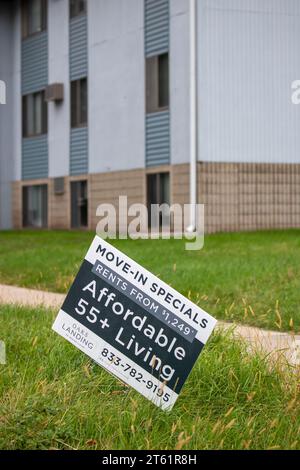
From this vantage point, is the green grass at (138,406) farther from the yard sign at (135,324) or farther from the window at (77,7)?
the window at (77,7)

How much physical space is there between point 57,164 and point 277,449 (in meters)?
26.4

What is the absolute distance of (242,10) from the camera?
23766mm

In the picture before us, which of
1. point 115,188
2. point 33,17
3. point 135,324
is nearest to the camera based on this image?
point 135,324

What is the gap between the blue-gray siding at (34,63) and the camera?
3112 cm

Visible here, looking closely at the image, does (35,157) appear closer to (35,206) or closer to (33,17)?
(35,206)

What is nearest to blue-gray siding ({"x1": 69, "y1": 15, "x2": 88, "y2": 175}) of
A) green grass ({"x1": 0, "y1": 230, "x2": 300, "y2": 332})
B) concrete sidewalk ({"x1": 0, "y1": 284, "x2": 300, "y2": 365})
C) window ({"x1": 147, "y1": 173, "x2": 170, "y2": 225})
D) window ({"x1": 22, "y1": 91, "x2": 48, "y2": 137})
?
window ({"x1": 22, "y1": 91, "x2": 48, "y2": 137})

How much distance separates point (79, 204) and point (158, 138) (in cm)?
556

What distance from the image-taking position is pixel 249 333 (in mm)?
8078

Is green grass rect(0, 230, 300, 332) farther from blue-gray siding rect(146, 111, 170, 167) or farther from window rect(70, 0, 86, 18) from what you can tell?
window rect(70, 0, 86, 18)

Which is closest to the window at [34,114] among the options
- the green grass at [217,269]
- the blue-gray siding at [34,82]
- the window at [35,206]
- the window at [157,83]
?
the blue-gray siding at [34,82]

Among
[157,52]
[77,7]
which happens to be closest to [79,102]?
[77,7]

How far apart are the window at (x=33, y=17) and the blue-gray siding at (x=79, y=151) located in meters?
4.49

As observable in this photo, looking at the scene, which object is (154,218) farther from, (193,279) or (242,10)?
(193,279)
